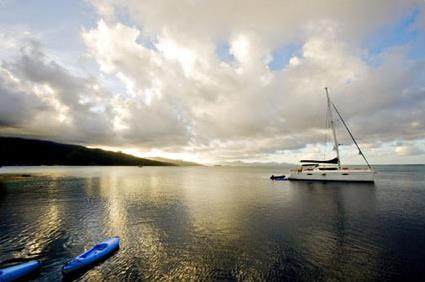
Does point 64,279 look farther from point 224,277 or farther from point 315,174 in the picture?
point 315,174

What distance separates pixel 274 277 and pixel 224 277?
4.31 meters

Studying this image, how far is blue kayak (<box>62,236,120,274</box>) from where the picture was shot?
1983 centimetres

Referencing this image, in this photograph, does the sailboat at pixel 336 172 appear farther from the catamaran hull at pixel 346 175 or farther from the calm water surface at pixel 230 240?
the calm water surface at pixel 230 240

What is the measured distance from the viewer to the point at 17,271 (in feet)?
62.2

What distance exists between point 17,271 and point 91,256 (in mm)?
5601

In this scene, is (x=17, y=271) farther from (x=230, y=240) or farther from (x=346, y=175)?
(x=346, y=175)

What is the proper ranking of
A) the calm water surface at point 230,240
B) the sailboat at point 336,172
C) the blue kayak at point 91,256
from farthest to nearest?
the sailboat at point 336,172 → the calm water surface at point 230,240 → the blue kayak at point 91,256

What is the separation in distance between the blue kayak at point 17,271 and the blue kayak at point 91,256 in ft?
9.14

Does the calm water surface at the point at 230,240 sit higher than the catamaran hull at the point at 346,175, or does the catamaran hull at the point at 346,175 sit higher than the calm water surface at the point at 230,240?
the catamaran hull at the point at 346,175

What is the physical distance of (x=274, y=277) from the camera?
18953 millimetres

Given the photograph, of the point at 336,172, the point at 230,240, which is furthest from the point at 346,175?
the point at 230,240

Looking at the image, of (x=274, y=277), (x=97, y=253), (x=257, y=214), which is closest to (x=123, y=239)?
(x=97, y=253)

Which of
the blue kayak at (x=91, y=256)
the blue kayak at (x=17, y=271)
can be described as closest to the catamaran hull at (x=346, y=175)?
the blue kayak at (x=91, y=256)

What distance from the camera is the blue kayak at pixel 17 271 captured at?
18281 mm
